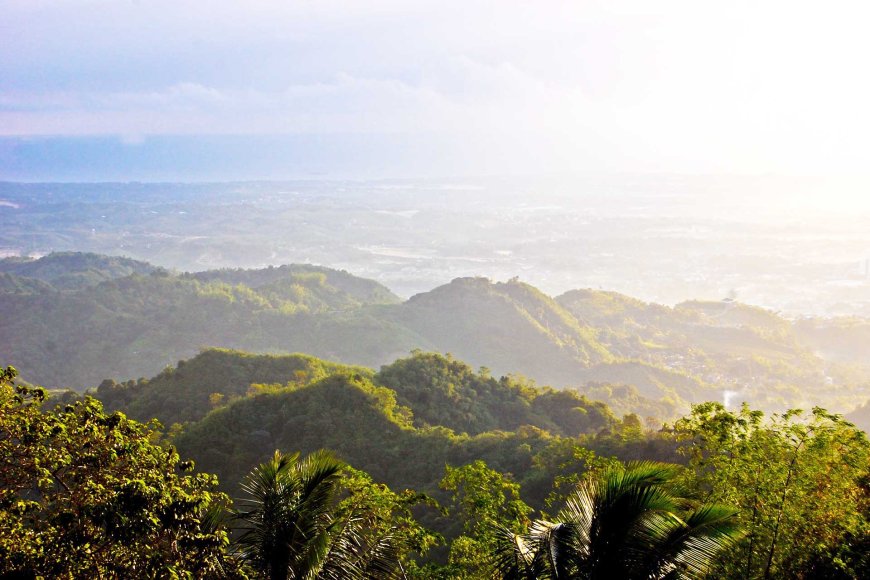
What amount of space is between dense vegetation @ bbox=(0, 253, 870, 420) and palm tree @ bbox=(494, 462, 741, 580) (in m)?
89.4

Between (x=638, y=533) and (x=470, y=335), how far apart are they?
123235 millimetres

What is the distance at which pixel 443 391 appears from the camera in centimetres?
5756

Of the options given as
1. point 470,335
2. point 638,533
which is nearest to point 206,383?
point 638,533

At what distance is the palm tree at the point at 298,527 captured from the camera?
852 centimetres

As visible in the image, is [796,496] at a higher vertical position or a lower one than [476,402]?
higher

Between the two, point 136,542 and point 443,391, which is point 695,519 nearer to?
point 136,542

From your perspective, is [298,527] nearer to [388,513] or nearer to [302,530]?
[302,530]

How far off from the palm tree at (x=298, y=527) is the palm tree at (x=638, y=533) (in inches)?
120

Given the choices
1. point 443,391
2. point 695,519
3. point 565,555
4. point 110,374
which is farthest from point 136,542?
point 110,374

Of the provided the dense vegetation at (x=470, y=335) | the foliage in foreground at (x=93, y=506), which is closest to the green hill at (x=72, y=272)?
the dense vegetation at (x=470, y=335)

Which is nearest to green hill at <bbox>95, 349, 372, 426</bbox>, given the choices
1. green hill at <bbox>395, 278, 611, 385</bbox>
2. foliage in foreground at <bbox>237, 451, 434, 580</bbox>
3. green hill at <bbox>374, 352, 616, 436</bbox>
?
green hill at <bbox>374, 352, 616, 436</bbox>

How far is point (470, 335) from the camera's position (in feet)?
427

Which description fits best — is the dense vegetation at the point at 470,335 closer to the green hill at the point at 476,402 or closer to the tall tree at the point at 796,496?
the green hill at the point at 476,402

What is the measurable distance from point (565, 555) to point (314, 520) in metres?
3.44
